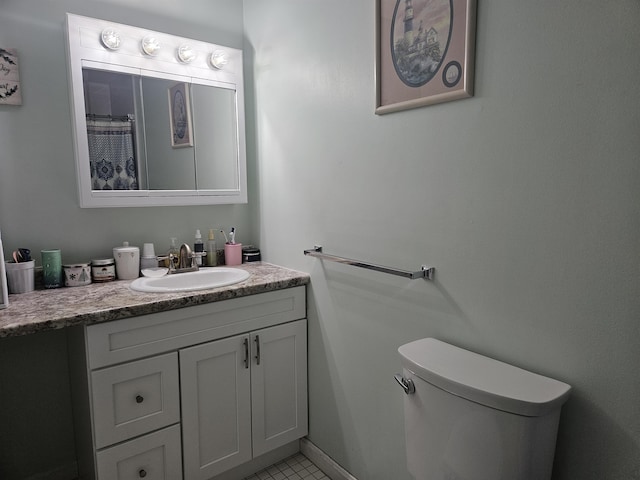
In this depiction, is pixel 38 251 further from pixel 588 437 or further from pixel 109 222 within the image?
pixel 588 437

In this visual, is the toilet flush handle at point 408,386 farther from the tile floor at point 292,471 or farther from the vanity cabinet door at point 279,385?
the tile floor at point 292,471

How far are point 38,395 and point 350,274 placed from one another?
1.40m

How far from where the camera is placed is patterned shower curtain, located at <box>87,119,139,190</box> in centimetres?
171

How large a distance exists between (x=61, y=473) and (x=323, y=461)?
3.73ft

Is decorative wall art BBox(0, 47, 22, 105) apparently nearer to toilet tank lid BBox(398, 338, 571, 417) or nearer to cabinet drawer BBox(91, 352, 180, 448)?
cabinet drawer BBox(91, 352, 180, 448)

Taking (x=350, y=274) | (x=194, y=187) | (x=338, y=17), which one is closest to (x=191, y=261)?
(x=194, y=187)

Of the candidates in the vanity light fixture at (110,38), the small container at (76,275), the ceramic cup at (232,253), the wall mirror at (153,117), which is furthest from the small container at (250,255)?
the vanity light fixture at (110,38)

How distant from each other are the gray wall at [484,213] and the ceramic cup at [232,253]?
0.40 metres

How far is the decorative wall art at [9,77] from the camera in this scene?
1549 mm

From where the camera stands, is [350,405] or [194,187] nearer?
[350,405]

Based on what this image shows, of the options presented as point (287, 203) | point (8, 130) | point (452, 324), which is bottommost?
point (452, 324)

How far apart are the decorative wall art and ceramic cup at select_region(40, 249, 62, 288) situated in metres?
0.60

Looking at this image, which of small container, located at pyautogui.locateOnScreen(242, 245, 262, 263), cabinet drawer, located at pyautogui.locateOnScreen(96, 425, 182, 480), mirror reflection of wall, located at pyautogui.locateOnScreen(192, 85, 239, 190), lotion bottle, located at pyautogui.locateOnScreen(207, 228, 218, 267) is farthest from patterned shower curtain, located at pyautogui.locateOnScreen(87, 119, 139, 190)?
cabinet drawer, located at pyautogui.locateOnScreen(96, 425, 182, 480)

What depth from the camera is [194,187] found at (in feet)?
6.43
